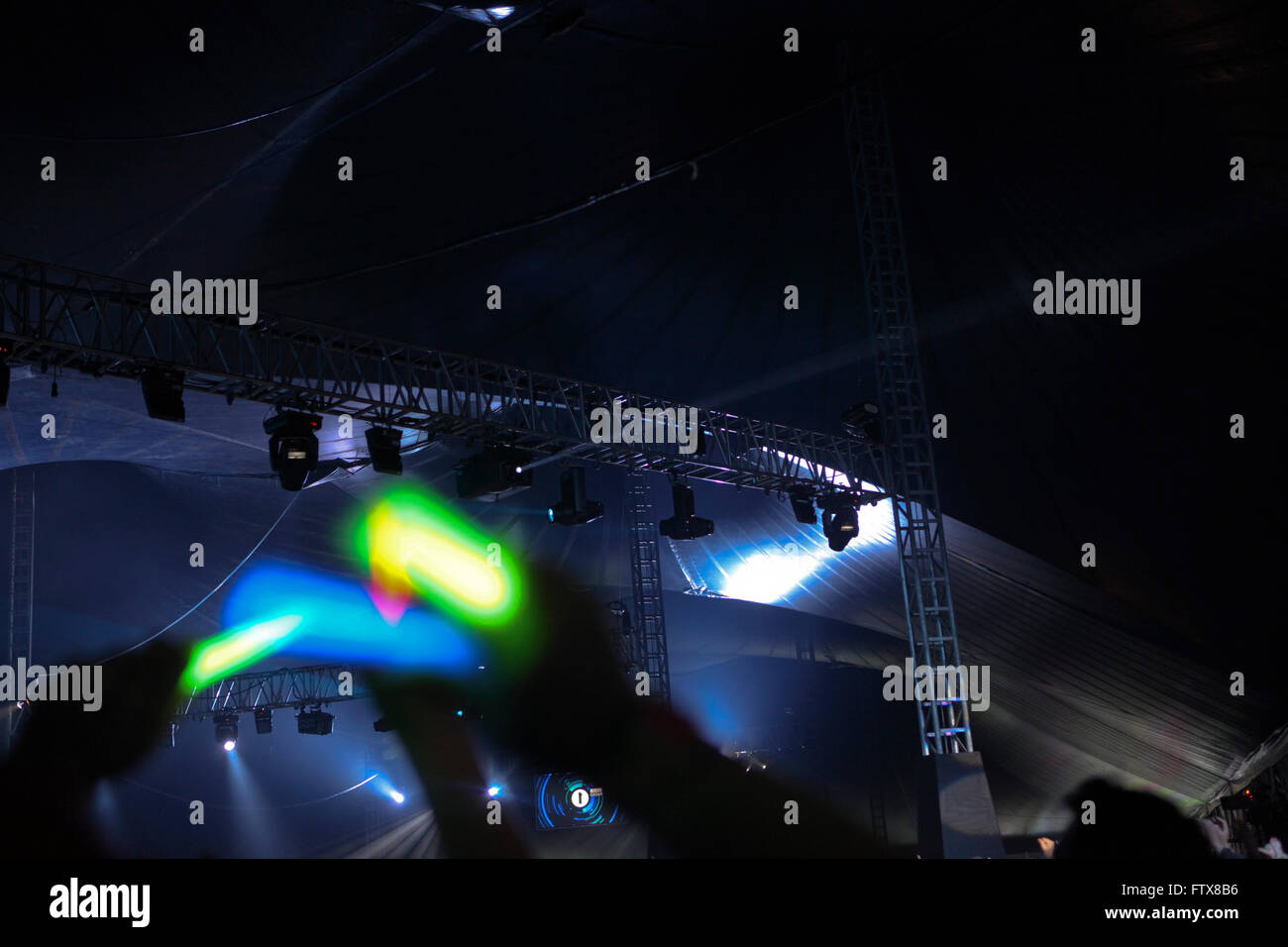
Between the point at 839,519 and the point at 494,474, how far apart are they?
436cm

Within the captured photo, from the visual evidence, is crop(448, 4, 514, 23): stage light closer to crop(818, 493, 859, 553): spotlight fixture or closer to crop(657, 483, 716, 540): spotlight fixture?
crop(657, 483, 716, 540): spotlight fixture

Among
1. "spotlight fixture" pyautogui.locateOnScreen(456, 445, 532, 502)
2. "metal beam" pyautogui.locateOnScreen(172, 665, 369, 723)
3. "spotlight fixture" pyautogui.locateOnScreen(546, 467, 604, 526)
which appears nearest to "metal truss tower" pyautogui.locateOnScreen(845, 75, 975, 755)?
"spotlight fixture" pyautogui.locateOnScreen(546, 467, 604, 526)

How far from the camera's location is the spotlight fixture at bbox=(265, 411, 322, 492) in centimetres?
962

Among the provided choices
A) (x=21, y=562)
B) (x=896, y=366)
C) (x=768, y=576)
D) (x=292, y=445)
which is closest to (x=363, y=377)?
(x=292, y=445)

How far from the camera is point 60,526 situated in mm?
16031

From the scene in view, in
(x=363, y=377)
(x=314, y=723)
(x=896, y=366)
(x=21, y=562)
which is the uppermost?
(x=896, y=366)

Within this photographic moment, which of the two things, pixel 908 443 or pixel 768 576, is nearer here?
pixel 908 443

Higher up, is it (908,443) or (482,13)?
(482,13)

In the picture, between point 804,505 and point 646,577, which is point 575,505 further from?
point 646,577

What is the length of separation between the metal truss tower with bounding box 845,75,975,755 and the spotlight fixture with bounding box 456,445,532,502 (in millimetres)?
3917

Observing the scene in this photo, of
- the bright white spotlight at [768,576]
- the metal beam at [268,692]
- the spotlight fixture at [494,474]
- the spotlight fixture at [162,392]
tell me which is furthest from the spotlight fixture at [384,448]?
the metal beam at [268,692]

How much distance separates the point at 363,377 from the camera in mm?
10258
